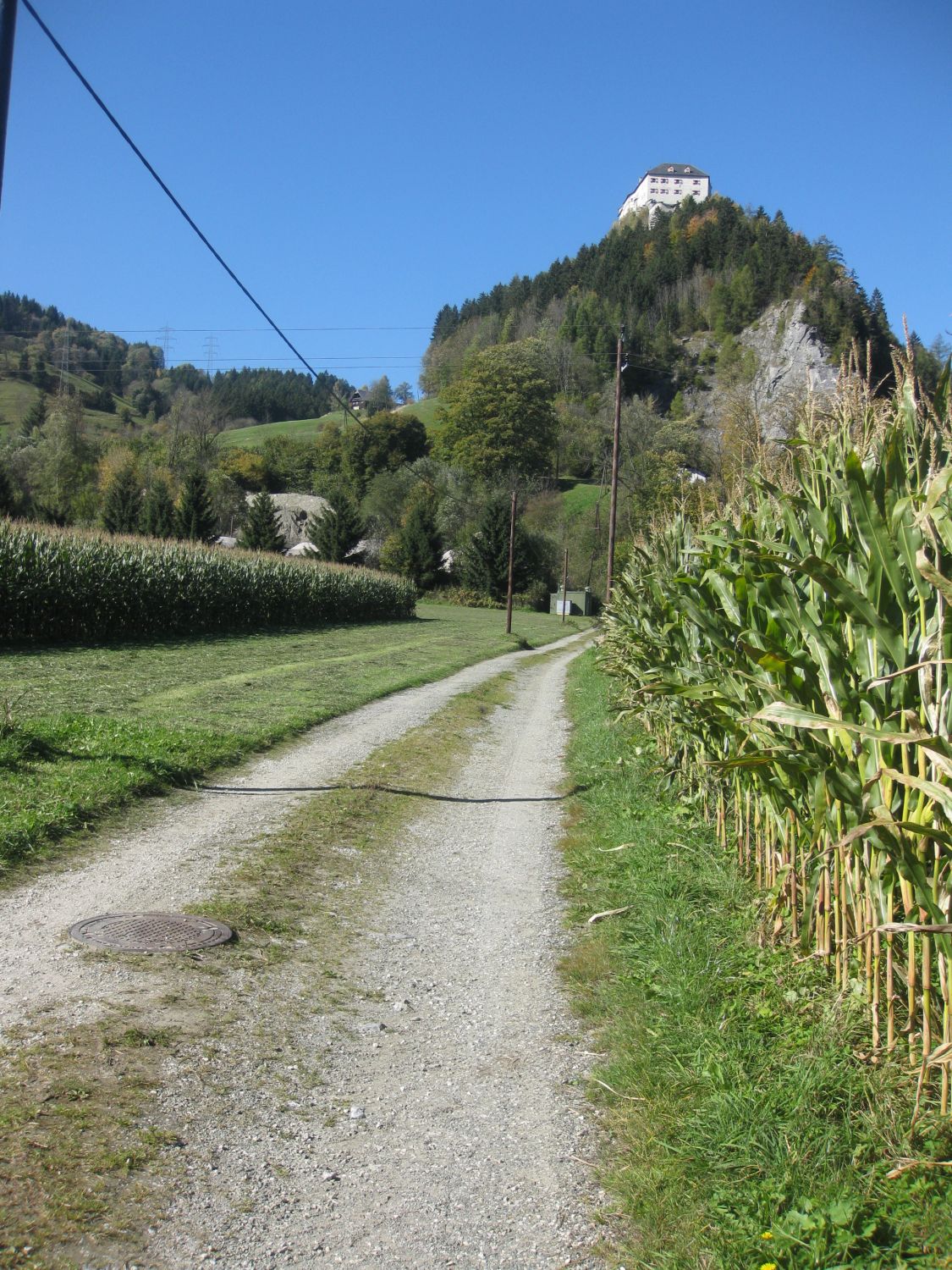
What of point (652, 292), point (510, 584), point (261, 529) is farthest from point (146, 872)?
point (652, 292)

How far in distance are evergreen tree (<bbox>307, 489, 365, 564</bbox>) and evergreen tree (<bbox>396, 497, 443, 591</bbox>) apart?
5938mm

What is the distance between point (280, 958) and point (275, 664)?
51.2ft

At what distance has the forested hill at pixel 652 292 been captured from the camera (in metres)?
116

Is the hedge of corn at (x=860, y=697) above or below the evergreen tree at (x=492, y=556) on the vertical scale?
below

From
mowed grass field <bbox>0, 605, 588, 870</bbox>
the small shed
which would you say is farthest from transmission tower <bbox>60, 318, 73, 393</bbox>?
mowed grass field <bbox>0, 605, 588, 870</bbox>

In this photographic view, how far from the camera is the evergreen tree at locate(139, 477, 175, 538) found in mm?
60062

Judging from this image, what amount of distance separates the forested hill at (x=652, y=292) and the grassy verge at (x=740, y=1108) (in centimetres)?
9764

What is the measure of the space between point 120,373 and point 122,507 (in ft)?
251

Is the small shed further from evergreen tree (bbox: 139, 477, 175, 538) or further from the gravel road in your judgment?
the gravel road

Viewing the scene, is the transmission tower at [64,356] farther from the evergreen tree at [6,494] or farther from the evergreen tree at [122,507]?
the evergreen tree at [6,494]

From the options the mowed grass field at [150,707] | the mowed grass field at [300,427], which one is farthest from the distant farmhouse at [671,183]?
the mowed grass field at [150,707]

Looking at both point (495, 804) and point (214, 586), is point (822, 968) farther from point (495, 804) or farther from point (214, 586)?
point (214, 586)

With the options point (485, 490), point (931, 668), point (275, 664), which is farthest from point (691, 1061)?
point (485, 490)

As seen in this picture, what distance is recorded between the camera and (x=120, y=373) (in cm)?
12888
